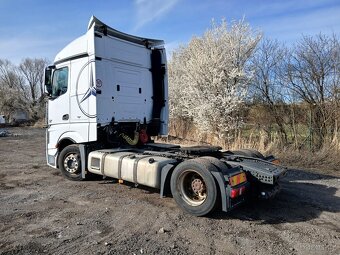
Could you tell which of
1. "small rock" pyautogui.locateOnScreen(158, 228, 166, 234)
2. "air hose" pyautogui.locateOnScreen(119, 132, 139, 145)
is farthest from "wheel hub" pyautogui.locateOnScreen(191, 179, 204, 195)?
"air hose" pyautogui.locateOnScreen(119, 132, 139, 145)

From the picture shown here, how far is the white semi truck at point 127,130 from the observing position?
5348 millimetres

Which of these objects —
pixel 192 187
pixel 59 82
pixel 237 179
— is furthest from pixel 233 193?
pixel 59 82

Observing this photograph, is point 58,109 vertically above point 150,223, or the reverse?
point 58,109

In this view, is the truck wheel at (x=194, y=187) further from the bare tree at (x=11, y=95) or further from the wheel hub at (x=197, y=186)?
the bare tree at (x=11, y=95)

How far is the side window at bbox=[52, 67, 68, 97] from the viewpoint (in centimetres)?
811

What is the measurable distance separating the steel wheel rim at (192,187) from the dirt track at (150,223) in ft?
1.00

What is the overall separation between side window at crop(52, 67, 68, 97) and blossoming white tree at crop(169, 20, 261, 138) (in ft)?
27.3

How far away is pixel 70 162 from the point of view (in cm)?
810

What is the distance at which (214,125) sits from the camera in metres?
15.5

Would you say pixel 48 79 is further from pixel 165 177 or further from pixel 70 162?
pixel 165 177

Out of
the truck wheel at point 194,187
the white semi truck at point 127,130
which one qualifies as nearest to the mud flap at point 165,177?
the white semi truck at point 127,130

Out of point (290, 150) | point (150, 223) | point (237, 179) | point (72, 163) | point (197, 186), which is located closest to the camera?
point (150, 223)

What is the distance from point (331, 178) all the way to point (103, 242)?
629cm

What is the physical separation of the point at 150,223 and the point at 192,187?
0.98 metres
